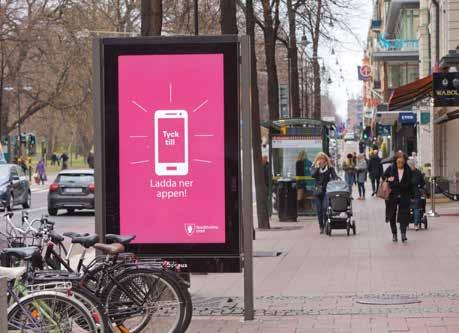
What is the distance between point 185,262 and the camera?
9.53 meters

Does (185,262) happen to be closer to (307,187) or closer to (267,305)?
(267,305)

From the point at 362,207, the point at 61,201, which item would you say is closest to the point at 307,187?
the point at 362,207

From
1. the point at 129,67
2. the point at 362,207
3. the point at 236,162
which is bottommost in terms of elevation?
the point at 362,207

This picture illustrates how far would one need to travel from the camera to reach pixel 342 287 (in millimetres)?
11492

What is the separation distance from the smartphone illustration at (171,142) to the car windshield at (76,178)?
20.1 meters

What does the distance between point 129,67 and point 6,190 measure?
2216cm

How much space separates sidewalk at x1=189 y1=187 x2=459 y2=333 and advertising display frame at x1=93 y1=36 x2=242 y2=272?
65cm

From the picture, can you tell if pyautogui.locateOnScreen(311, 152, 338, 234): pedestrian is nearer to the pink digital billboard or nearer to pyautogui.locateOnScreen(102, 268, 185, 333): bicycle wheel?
the pink digital billboard

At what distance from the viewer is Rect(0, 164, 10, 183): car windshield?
3128 cm

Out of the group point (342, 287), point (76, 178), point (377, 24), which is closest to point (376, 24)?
point (377, 24)

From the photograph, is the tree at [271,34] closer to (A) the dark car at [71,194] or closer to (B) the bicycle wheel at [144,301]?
(A) the dark car at [71,194]

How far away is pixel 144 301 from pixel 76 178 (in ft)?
74.0

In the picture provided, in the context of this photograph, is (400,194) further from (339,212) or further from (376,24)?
(376,24)

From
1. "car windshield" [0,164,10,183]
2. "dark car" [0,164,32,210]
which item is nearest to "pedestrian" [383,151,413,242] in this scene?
"dark car" [0,164,32,210]
